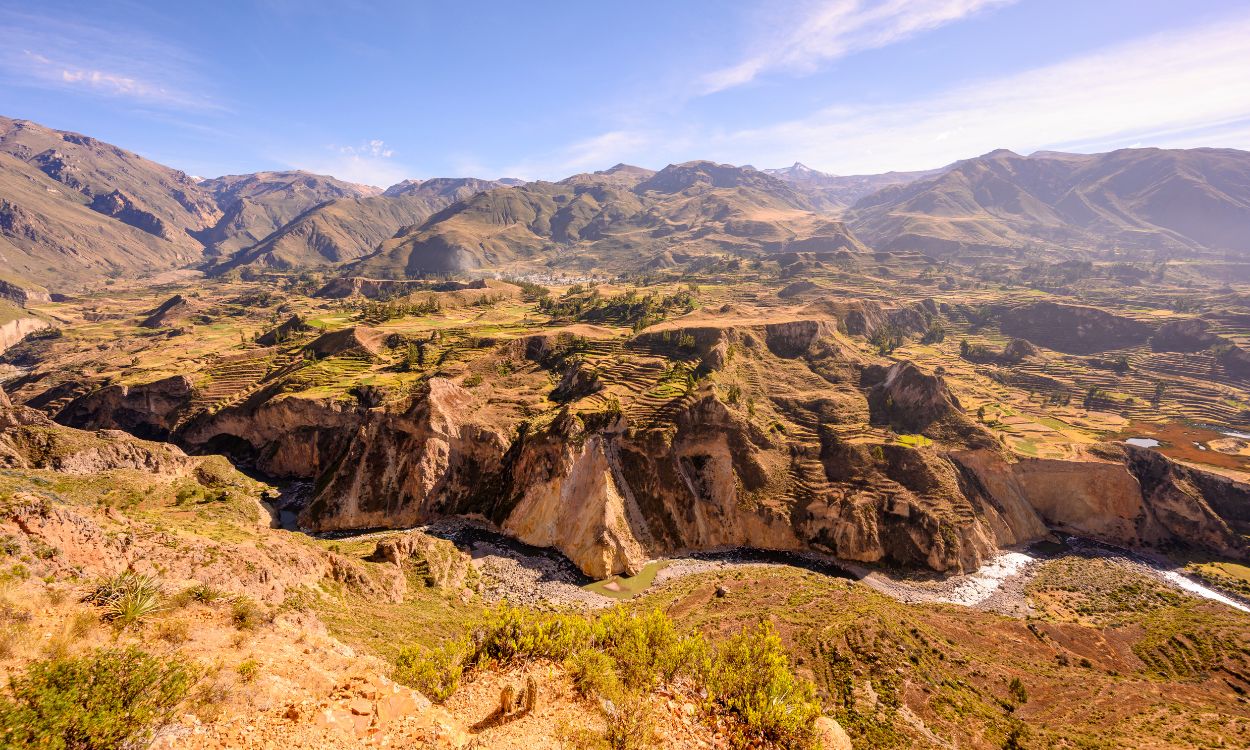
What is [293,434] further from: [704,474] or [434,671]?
[434,671]

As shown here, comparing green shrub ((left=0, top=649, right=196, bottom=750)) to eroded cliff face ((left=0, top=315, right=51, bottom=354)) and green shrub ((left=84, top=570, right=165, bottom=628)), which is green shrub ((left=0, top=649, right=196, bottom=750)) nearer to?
green shrub ((left=84, top=570, right=165, bottom=628))

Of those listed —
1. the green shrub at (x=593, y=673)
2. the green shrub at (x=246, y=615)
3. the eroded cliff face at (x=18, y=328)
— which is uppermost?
the eroded cliff face at (x=18, y=328)

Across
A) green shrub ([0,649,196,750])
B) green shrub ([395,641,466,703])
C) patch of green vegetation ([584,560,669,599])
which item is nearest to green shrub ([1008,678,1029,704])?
patch of green vegetation ([584,560,669,599])

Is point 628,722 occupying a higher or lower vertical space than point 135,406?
lower

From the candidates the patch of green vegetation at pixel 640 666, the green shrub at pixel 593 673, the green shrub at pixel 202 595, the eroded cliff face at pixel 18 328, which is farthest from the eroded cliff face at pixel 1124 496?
the eroded cliff face at pixel 18 328

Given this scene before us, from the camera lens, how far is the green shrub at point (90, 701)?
11.9 meters

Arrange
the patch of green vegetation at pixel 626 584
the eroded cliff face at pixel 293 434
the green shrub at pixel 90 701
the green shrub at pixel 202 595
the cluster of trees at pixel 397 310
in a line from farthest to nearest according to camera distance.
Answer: the cluster of trees at pixel 397 310 < the eroded cliff face at pixel 293 434 < the patch of green vegetation at pixel 626 584 < the green shrub at pixel 202 595 < the green shrub at pixel 90 701

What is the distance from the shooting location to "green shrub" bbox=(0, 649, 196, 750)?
1193 centimetres

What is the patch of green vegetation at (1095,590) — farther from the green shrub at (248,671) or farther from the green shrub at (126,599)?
the green shrub at (126,599)

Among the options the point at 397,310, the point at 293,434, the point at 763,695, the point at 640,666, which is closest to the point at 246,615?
the point at 640,666

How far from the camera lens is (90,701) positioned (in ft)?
43.1

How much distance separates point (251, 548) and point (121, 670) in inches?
966

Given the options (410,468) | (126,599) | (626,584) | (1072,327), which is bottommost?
(626,584)

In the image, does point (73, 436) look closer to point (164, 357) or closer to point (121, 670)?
point (164, 357)
